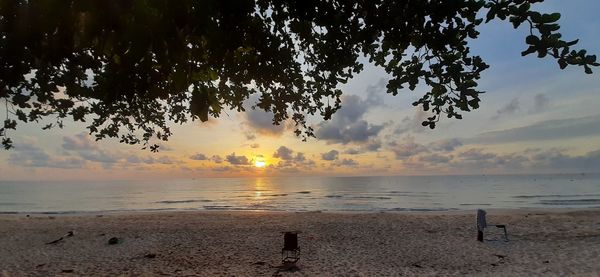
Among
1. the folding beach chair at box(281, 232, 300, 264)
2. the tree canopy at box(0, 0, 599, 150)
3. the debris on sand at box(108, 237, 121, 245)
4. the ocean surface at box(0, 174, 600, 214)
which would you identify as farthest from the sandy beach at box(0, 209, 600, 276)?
the ocean surface at box(0, 174, 600, 214)

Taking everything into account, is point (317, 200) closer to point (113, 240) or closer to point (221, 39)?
point (113, 240)

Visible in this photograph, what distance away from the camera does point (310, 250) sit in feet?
50.6

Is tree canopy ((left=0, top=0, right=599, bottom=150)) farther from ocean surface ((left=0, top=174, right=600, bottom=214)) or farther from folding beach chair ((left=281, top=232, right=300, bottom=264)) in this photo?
ocean surface ((left=0, top=174, right=600, bottom=214))

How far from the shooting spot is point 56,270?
12969mm

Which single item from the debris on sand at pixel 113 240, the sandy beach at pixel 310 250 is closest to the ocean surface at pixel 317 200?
the sandy beach at pixel 310 250

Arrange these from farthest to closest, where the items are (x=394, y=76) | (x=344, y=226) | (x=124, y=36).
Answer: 1. (x=344, y=226)
2. (x=394, y=76)
3. (x=124, y=36)

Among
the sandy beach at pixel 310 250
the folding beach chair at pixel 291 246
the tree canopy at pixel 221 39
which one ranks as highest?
the tree canopy at pixel 221 39

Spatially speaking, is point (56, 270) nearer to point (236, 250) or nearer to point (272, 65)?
point (236, 250)

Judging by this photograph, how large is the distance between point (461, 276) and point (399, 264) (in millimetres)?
2088

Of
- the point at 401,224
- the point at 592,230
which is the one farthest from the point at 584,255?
the point at 401,224

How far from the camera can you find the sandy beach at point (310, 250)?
1270 centimetres

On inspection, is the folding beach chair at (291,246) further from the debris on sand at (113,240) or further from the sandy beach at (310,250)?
the debris on sand at (113,240)

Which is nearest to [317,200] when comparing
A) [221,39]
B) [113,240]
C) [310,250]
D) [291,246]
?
[113,240]

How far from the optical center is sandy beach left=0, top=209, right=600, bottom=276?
1270 centimetres
